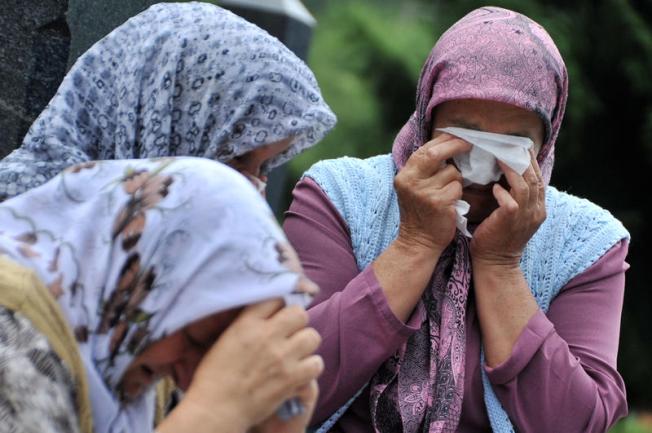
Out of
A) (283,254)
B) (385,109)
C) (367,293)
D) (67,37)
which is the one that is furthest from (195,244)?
(385,109)

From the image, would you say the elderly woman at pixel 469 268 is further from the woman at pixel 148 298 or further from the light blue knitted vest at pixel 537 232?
the woman at pixel 148 298

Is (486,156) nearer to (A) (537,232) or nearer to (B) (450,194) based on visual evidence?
(B) (450,194)

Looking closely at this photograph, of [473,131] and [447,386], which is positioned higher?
[473,131]

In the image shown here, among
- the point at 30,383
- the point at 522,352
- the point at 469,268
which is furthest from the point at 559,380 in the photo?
the point at 30,383

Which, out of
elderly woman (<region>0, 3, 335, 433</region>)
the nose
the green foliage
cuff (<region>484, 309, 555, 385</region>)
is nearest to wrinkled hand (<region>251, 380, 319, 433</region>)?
elderly woman (<region>0, 3, 335, 433</region>)

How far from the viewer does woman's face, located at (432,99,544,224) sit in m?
2.76

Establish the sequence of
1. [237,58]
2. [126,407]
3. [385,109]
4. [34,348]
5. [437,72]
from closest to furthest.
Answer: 1. [34,348]
2. [126,407]
3. [237,58]
4. [437,72]
5. [385,109]

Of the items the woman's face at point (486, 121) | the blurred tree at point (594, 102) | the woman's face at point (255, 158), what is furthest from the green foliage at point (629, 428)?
the woman's face at point (255, 158)

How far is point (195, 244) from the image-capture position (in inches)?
63.9

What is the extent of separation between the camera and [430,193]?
2.71m

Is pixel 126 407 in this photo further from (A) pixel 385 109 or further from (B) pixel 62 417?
(A) pixel 385 109

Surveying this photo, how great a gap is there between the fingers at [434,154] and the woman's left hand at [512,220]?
11cm

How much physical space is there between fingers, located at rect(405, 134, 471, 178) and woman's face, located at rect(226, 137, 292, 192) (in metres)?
0.50

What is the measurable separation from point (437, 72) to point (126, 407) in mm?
1378
